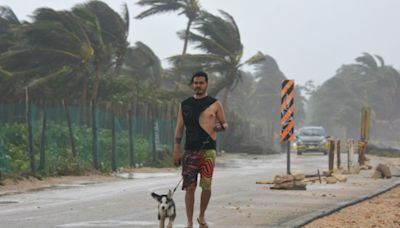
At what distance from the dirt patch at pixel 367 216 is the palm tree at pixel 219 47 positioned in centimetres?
3182

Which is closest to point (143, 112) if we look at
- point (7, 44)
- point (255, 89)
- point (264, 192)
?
point (7, 44)

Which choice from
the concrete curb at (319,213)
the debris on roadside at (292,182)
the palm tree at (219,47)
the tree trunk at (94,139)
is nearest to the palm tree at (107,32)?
the palm tree at (219,47)

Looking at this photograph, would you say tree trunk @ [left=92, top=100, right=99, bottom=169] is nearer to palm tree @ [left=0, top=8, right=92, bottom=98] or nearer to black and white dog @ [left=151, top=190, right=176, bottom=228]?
palm tree @ [left=0, top=8, right=92, bottom=98]

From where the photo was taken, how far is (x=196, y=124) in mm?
9117

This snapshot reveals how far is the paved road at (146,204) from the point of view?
10.9 meters

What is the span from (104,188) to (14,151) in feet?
16.8

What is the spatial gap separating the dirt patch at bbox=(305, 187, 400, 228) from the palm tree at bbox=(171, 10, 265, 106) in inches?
1253

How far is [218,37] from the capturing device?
46.1 meters

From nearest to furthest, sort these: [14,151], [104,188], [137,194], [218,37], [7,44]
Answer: [137,194], [104,188], [14,151], [7,44], [218,37]

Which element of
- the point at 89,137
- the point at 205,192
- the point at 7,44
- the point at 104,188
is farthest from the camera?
the point at 7,44

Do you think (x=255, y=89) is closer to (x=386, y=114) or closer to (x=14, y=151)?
(x=386, y=114)

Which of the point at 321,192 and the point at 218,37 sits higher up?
the point at 218,37

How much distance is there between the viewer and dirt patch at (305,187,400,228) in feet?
34.9

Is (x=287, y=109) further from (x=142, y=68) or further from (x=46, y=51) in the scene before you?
(x=142, y=68)
